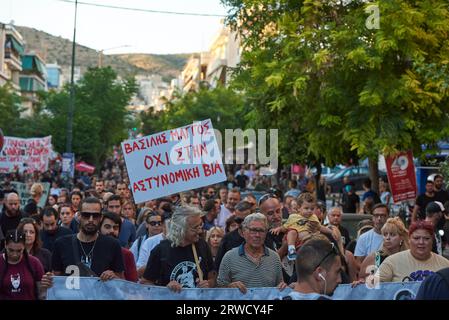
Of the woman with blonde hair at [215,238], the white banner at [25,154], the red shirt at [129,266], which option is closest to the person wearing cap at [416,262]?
the red shirt at [129,266]

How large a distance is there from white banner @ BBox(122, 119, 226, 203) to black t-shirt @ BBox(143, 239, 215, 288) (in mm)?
1393

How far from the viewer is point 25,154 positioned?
30.9 m

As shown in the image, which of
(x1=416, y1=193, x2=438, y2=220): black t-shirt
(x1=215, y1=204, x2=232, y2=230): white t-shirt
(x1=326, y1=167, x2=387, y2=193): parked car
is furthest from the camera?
(x1=326, y1=167, x2=387, y2=193): parked car

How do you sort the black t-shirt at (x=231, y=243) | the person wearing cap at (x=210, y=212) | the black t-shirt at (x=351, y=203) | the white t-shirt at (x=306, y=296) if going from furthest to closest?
the black t-shirt at (x=351, y=203) → the person wearing cap at (x=210, y=212) → the black t-shirt at (x=231, y=243) → the white t-shirt at (x=306, y=296)

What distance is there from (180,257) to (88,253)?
74 centimetres

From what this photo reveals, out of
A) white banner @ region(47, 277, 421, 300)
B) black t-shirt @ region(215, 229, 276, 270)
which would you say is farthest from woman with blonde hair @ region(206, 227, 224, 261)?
white banner @ region(47, 277, 421, 300)

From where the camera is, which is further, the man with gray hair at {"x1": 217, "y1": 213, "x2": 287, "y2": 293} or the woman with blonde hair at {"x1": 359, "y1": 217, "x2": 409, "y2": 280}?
the woman with blonde hair at {"x1": 359, "y1": 217, "x2": 409, "y2": 280}

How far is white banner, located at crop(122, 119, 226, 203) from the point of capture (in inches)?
369

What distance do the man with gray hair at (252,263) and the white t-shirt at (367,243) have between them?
7.93 feet

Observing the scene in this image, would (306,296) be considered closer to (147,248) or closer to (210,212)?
(147,248)

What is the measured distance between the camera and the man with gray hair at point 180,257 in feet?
25.9

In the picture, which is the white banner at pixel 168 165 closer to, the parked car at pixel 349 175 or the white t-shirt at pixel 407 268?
the white t-shirt at pixel 407 268

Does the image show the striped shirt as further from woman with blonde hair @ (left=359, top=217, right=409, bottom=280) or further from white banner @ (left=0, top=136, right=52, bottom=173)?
white banner @ (left=0, top=136, right=52, bottom=173)
